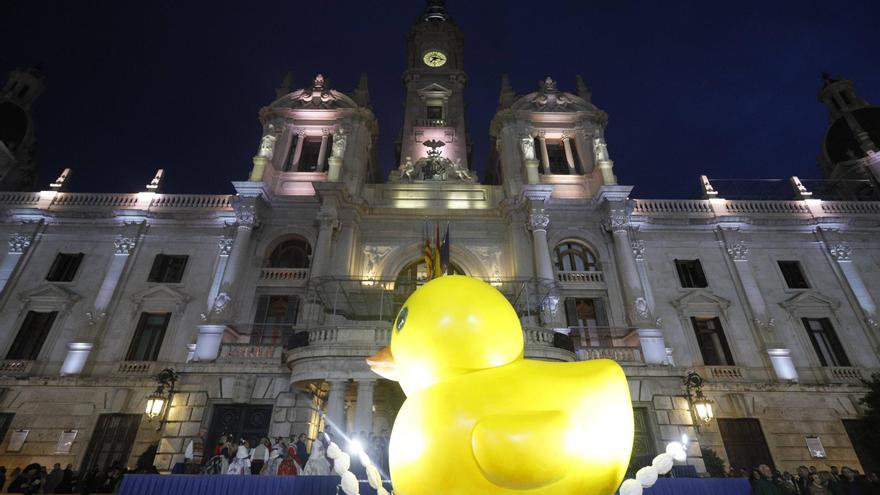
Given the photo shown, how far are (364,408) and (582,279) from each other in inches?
505

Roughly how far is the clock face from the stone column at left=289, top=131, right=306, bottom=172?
43.6 feet

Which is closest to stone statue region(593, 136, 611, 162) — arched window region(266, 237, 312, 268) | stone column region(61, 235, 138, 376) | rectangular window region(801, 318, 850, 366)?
rectangular window region(801, 318, 850, 366)

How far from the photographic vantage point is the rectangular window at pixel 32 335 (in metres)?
19.5

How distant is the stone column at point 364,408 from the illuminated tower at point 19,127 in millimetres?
32590

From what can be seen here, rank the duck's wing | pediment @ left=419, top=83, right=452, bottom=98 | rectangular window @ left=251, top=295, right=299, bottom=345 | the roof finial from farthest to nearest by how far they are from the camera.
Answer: the roof finial
pediment @ left=419, top=83, right=452, bottom=98
rectangular window @ left=251, top=295, right=299, bottom=345
the duck's wing

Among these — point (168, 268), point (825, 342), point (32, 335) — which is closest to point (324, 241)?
point (168, 268)

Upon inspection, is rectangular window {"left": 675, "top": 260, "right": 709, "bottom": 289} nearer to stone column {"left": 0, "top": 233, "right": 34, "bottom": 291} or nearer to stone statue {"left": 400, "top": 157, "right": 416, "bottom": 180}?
stone statue {"left": 400, "top": 157, "right": 416, "bottom": 180}

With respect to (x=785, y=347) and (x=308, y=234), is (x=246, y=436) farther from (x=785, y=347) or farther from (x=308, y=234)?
(x=785, y=347)

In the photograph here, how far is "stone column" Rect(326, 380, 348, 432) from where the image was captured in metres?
14.1

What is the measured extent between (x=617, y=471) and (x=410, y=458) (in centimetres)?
155

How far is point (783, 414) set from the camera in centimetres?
1772

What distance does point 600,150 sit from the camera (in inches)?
979

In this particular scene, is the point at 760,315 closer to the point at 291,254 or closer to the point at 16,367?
the point at 291,254

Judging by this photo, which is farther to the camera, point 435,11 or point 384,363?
point 435,11
